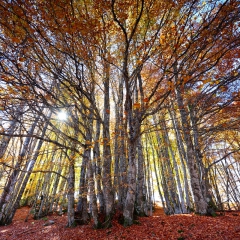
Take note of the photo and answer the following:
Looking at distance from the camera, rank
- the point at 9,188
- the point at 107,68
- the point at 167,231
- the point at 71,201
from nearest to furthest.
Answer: the point at 167,231 → the point at 71,201 → the point at 107,68 → the point at 9,188

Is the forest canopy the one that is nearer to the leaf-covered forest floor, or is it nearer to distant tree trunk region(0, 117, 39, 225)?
distant tree trunk region(0, 117, 39, 225)

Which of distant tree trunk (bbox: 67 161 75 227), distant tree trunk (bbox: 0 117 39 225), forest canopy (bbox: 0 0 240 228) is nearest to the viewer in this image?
forest canopy (bbox: 0 0 240 228)

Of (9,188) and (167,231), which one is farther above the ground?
(9,188)

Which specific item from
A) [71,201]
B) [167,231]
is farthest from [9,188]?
[167,231]

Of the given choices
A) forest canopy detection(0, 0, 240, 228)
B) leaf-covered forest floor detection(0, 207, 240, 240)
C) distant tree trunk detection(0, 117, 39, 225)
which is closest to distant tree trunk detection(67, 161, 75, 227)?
forest canopy detection(0, 0, 240, 228)

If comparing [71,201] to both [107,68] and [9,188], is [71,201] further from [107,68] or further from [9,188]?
[107,68]

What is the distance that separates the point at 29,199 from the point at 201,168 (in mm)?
16855

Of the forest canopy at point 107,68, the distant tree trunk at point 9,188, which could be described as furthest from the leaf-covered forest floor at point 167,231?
the distant tree trunk at point 9,188

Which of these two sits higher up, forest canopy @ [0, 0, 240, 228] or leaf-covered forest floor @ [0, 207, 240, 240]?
forest canopy @ [0, 0, 240, 228]

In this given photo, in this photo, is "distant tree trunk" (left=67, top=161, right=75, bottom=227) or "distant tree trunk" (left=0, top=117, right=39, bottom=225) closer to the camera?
"distant tree trunk" (left=67, top=161, right=75, bottom=227)

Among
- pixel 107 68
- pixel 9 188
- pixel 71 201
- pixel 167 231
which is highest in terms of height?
pixel 107 68

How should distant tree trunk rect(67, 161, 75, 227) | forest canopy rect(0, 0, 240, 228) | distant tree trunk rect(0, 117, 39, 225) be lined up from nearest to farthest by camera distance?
forest canopy rect(0, 0, 240, 228) → distant tree trunk rect(67, 161, 75, 227) → distant tree trunk rect(0, 117, 39, 225)

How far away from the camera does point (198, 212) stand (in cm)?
521

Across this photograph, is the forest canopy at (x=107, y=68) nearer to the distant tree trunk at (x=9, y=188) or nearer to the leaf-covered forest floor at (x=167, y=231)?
the distant tree trunk at (x=9, y=188)
